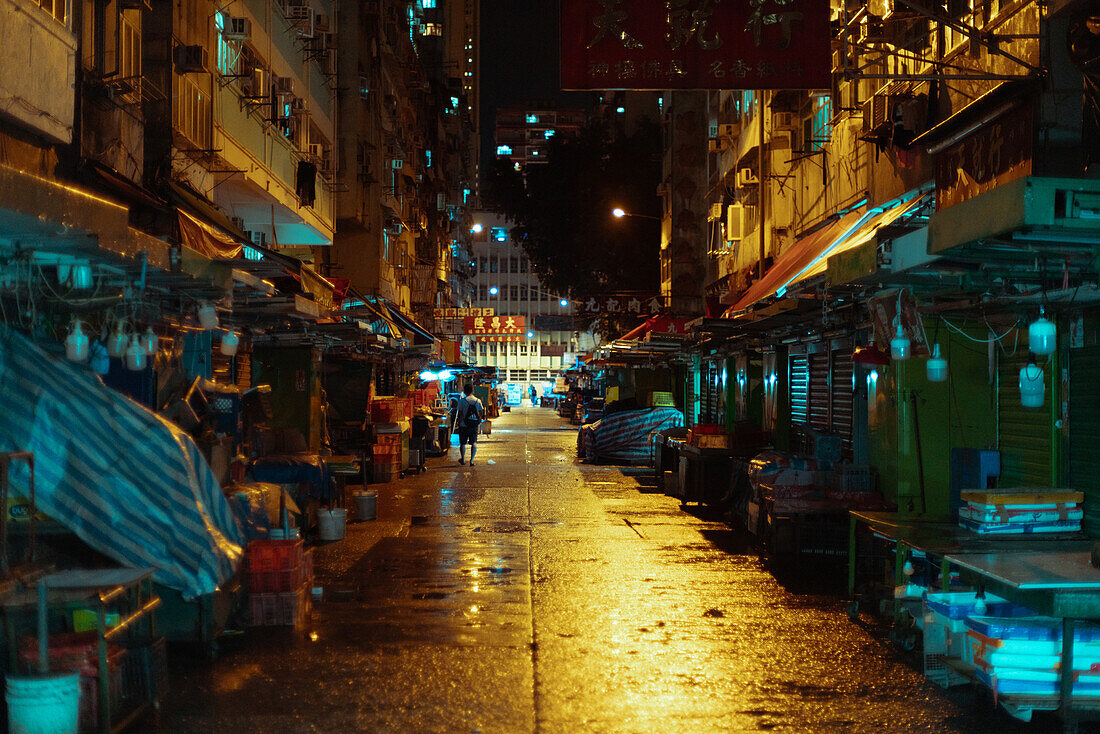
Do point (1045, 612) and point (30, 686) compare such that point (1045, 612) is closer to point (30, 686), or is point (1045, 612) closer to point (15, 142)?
point (30, 686)

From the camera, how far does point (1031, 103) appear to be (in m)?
9.63

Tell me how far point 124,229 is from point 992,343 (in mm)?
8398

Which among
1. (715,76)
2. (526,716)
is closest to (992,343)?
(715,76)

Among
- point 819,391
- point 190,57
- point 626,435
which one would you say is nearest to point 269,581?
point 190,57

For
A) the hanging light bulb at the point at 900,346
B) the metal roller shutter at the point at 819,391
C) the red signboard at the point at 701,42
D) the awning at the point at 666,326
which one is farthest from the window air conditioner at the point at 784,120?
the hanging light bulb at the point at 900,346

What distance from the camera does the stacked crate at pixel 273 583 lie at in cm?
841

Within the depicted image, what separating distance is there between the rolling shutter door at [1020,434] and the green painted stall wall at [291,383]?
12.0 meters

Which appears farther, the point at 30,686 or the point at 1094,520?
the point at 1094,520

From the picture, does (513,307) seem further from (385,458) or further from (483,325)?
(385,458)

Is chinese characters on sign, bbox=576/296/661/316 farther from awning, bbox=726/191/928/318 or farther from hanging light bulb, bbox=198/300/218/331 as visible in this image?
hanging light bulb, bbox=198/300/218/331

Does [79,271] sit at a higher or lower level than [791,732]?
higher

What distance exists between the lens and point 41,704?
5418 mm

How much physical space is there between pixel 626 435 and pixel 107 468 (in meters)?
19.6

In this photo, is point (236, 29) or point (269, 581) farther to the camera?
point (236, 29)
